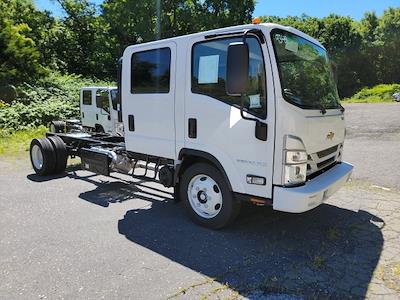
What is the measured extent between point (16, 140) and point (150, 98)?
9.54 m

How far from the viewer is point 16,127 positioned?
14.8m

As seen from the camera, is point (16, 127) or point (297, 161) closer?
point (297, 161)

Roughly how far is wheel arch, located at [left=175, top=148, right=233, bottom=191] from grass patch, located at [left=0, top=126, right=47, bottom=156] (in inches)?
298

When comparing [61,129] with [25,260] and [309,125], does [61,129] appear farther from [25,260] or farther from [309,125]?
[309,125]

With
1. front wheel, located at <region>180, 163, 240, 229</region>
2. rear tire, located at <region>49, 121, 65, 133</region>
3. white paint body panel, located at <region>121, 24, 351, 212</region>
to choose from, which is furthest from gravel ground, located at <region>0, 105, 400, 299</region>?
rear tire, located at <region>49, 121, 65, 133</region>

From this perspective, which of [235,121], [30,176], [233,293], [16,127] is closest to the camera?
[233,293]

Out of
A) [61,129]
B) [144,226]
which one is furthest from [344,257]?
[61,129]

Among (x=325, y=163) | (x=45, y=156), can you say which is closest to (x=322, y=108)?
(x=325, y=163)

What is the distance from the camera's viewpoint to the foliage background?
59.1 ft

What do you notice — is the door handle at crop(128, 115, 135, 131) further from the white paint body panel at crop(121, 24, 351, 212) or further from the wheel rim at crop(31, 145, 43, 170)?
the wheel rim at crop(31, 145, 43, 170)

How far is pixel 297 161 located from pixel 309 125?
45 cm

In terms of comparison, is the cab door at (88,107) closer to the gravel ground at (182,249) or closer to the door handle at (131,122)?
the gravel ground at (182,249)

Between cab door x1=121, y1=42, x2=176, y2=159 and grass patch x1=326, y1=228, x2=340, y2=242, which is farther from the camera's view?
cab door x1=121, y1=42, x2=176, y2=159

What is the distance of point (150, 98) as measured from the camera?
18.6ft
